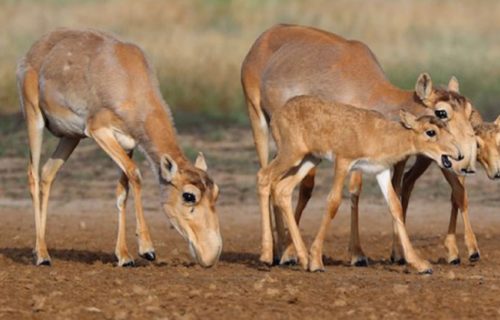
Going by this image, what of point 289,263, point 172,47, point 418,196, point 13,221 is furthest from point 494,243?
point 172,47

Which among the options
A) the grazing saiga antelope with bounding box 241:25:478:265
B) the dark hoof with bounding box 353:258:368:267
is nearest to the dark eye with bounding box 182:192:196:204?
the grazing saiga antelope with bounding box 241:25:478:265

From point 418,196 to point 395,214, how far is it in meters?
7.60

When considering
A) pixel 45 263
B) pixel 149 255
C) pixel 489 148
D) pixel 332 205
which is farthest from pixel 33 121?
pixel 489 148

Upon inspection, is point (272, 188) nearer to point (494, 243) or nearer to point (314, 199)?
point (494, 243)

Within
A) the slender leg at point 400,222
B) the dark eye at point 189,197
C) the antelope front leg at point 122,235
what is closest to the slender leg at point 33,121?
the antelope front leg at point 122,235

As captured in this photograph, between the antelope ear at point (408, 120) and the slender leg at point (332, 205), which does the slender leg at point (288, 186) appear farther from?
the antelope ear at point (408, 120)

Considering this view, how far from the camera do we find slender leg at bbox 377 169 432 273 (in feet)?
47.6

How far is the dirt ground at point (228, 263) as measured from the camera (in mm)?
11875

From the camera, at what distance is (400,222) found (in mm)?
14719

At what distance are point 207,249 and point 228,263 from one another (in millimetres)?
1567

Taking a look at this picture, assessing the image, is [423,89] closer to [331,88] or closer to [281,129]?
[331,88]

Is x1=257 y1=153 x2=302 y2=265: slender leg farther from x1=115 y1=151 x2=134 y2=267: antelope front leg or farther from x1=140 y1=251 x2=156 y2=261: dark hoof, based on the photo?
x1=115 y1=151 x2=134 y2=267: antelope front leg

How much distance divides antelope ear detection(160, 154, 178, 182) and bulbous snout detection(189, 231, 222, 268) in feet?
1.83

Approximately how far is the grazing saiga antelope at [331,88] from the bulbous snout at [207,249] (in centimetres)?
133
